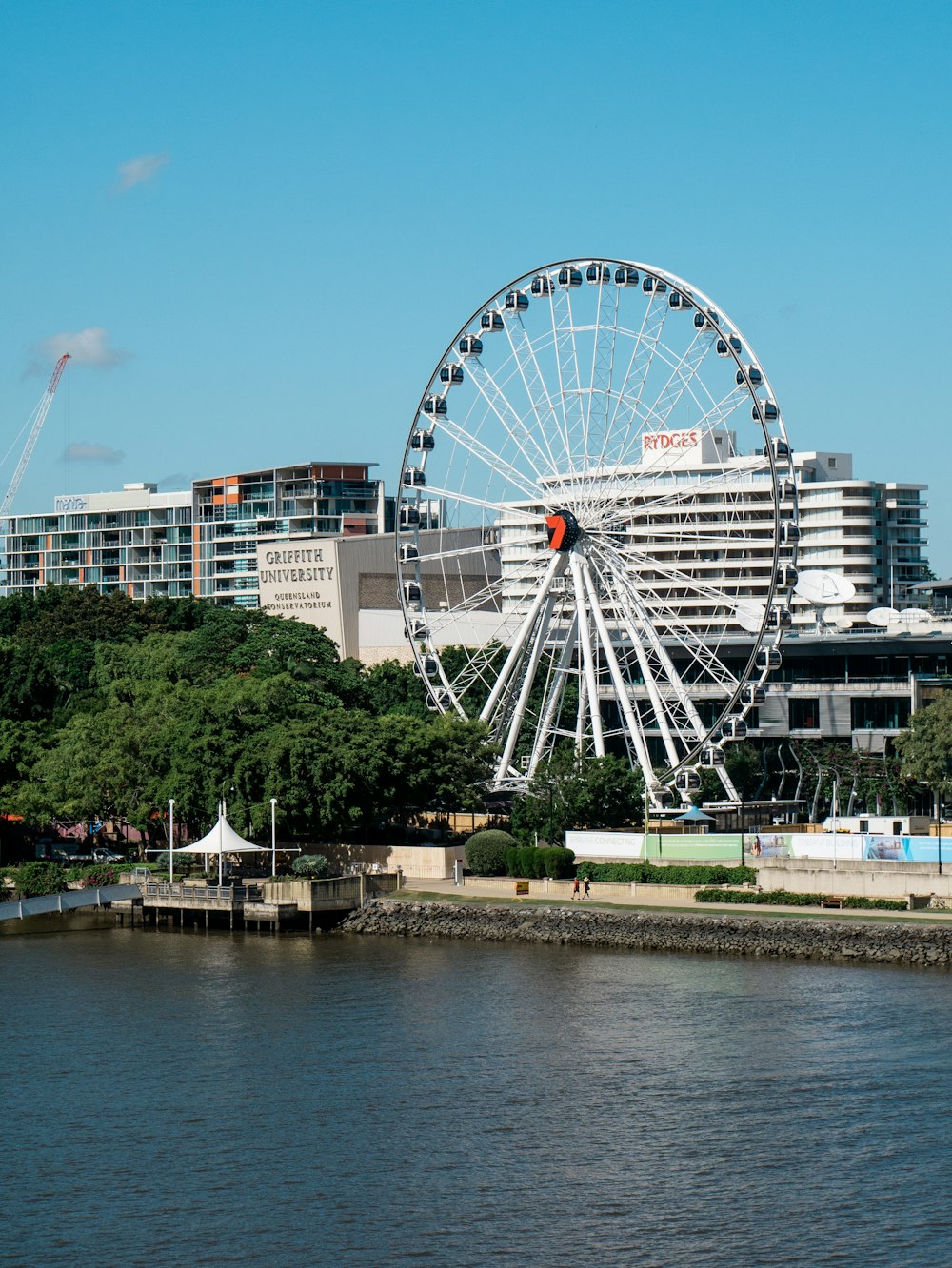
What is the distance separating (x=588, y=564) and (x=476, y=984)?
31.4 metres

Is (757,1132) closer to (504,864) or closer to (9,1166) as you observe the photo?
(9,1166)

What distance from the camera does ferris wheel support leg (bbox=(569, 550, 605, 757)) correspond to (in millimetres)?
92375

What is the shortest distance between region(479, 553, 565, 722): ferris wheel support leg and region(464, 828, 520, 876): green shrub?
946cm

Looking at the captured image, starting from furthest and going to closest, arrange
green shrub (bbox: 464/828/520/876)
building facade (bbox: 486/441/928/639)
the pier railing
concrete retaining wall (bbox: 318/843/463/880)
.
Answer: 1. building facade (bbox: 486/441/928/639)
2. concrete retaining wall (bbox: 318/843/463/880)
3. green shrub (bbox: 464/828/520/876)
4. the pier railing

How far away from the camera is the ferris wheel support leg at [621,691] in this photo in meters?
91.2

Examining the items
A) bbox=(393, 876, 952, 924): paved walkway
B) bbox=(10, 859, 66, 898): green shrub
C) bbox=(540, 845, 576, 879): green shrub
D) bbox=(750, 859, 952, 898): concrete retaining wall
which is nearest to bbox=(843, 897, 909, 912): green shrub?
bbox=(393, 876, 952, 924): paved walkway

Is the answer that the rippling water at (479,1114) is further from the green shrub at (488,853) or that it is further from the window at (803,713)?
the window at (803,713)

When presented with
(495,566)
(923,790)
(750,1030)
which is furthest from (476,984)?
(495,566)

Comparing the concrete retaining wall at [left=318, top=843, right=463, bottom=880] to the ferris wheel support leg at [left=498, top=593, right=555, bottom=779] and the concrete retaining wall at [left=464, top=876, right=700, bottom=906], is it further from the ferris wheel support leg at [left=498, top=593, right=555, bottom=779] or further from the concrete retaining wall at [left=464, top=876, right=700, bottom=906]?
the ferris wheel support leg at [left=498, top=593, right=555, bottom=779]

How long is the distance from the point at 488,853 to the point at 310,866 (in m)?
8.48

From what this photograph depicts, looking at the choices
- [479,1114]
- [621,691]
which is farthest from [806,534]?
[479,1114]

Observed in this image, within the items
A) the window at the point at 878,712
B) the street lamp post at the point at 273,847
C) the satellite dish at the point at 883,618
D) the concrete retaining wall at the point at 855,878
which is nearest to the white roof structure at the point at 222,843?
the street lamp post at the point at 273,847

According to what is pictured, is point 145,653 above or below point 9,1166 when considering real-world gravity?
above

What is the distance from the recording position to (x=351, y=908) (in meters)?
85.8
